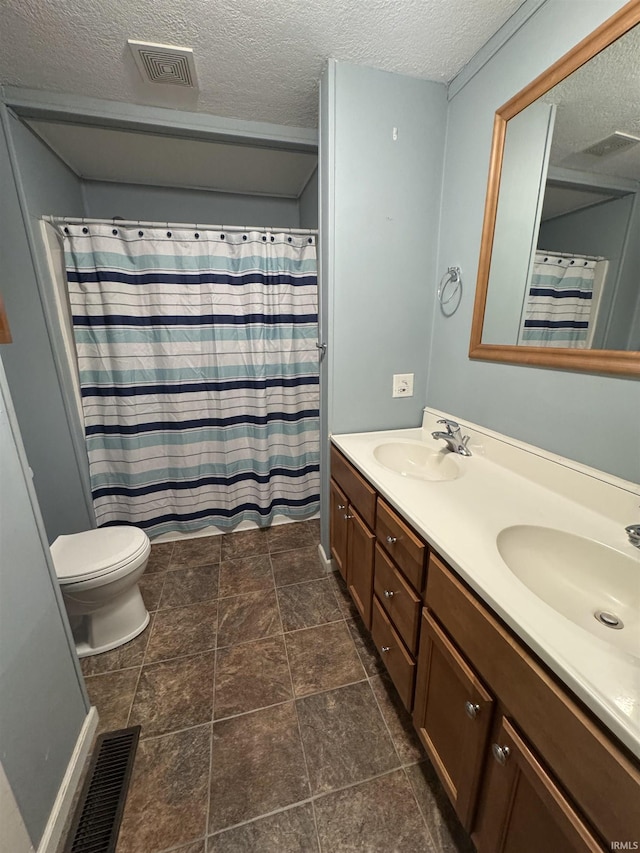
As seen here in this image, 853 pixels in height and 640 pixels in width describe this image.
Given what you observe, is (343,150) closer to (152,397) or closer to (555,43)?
(555,43)

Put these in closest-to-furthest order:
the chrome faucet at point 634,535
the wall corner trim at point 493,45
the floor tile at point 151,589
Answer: the chrome faucet at point 634,535
the wall corner trim at point 493,45
the floor tile at point 151,589

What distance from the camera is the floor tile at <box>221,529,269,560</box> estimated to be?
6.88ft

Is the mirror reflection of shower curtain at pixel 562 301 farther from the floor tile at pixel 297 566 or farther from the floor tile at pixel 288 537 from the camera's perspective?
the floor tile at pixel 288 537

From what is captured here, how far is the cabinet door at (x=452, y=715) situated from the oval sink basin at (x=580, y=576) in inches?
10.1

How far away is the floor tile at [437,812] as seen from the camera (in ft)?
2.95

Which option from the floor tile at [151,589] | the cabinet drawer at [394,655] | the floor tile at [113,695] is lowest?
the floor tile at [151,589]

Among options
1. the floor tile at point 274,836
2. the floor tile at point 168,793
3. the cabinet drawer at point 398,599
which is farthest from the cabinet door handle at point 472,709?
the floor tile at point 168,793

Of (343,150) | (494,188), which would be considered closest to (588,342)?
(494,188)

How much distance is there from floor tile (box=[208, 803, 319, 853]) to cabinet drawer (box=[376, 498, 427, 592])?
29.4 inches

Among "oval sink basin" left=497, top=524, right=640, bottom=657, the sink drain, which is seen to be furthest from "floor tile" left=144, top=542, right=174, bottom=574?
the sink drain

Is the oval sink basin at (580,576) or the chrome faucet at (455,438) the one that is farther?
the chrome faucet at (455,438)

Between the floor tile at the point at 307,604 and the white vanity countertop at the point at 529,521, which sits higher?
the white vanity countertop at the point at 529,521

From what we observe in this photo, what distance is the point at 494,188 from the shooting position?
123 cm

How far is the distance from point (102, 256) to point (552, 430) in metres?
2.25
